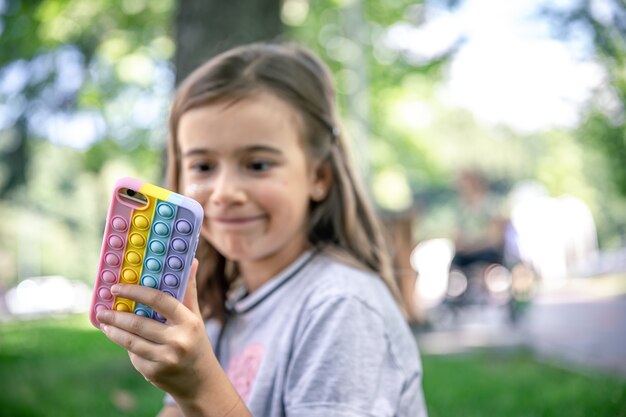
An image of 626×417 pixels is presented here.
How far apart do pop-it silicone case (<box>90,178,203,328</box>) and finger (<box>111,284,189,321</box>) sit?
27mm

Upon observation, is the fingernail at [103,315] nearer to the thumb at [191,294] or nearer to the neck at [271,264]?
the thumb at [191,294]

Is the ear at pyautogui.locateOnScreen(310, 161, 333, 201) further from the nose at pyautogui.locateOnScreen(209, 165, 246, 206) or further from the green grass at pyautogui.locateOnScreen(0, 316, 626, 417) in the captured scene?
the green grass at pyautogui.locateOnScreen(0, 316, 626, 417)

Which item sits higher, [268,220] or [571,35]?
[571,35]

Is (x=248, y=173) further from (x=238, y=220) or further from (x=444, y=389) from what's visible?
(x=444, y=389)

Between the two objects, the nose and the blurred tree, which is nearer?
the nose

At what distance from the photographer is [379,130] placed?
15.7 m

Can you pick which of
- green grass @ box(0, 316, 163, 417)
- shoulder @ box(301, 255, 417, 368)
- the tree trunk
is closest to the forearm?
shoulder @ box(301, 255, 417, 368)

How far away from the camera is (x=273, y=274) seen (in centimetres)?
181

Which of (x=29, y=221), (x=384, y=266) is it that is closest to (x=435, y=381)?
(x=384, y=266)

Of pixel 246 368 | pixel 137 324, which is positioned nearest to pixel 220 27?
pixel 246 368

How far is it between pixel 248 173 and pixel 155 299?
52 cm

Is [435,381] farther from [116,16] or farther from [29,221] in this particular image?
[29,221]

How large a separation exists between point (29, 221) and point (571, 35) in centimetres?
3895

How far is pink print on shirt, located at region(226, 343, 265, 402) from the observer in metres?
1.57
